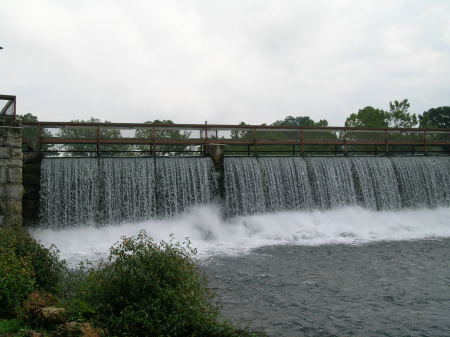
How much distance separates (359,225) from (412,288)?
9.73m

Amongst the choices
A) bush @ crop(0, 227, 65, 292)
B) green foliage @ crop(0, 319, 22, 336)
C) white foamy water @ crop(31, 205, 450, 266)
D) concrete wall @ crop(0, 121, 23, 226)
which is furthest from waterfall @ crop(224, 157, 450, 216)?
green foliage @ crop(0, 319, 22, 336)

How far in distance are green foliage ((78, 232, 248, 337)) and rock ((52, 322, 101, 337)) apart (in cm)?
53

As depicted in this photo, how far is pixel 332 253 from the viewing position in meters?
16.1

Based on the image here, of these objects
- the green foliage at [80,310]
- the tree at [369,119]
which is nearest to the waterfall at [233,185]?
the green foliage at [80,310]

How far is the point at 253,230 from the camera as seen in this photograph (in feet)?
64.0

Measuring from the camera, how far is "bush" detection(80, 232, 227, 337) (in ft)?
23.3

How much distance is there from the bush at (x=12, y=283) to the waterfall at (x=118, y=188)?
384 inches

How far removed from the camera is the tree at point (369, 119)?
50.2 meters

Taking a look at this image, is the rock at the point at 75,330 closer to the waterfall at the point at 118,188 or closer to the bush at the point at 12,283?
the bush at the point at 12,283

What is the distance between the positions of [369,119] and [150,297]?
1889 inches

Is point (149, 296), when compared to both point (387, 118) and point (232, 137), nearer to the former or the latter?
point (232, 137)

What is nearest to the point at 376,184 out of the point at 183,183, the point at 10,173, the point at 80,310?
the point at 183,183

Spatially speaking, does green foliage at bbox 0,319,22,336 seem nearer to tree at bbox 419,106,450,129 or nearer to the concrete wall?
the concrete wall

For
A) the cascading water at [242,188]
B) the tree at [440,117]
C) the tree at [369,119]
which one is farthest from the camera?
the tree at [440,117]
